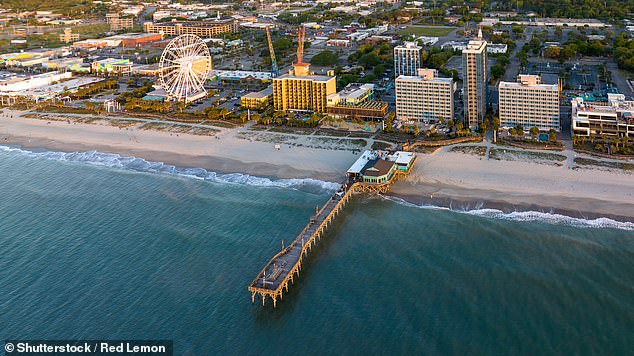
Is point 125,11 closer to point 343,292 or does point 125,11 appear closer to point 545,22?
point 545,22

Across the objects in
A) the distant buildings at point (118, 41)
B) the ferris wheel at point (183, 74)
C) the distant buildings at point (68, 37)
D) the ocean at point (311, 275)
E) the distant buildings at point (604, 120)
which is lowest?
the ocean at point (311, 275)

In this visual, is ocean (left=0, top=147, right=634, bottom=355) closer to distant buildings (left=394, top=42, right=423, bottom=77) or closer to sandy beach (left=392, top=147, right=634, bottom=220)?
sandy beach (left=392, top=147, right=634, bottom=220)

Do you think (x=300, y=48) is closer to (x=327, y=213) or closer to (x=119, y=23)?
(x=327, y=213)

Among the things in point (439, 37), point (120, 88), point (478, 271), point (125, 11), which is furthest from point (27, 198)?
point (125, 11)

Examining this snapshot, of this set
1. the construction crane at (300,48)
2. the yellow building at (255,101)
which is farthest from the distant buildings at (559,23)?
the yellow building at (255,101)

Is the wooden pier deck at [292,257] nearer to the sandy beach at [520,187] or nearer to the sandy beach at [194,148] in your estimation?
the sandy beach at [520,187]
